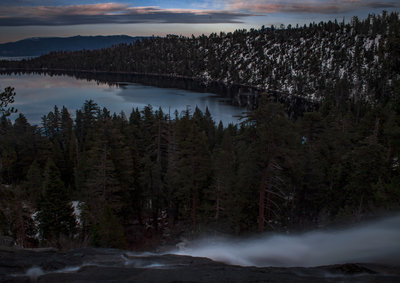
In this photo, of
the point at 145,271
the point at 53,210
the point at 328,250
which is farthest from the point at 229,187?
the point at 145,271

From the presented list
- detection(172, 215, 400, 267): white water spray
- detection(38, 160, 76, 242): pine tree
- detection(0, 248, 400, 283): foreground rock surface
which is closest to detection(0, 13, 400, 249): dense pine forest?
detection(38, 160, 76, 242): pine tree

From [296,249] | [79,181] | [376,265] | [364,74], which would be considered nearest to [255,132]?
[296,249]

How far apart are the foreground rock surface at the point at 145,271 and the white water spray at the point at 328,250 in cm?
131

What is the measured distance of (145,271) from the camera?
8516 mm

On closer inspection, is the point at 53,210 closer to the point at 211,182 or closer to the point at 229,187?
the point at 229,187

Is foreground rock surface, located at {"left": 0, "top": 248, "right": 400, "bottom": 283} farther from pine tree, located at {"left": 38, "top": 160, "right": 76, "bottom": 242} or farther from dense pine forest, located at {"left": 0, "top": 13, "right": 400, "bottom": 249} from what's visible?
pine tree, located at {"left": 38, "top": 160, "right": 76, "bottom": 242}

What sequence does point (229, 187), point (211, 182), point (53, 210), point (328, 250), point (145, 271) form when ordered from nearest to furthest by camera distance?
point (145, 271) → point (328, 250) → point (229, 187) → point (53, 210) → point (211, 182)

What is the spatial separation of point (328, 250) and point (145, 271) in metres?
6.94

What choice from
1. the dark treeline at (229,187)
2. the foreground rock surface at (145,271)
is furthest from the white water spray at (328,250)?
the dark treeline at (229,187)

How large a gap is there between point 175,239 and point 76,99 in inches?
3817

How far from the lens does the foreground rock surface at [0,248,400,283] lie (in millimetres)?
7941

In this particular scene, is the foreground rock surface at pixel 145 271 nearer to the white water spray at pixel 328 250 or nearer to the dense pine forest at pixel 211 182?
the white water spray at pixel 328 250

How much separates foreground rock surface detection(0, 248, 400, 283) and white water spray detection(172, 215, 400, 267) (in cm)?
131

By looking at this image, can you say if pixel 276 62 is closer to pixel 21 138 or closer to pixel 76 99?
pixel 76 99
